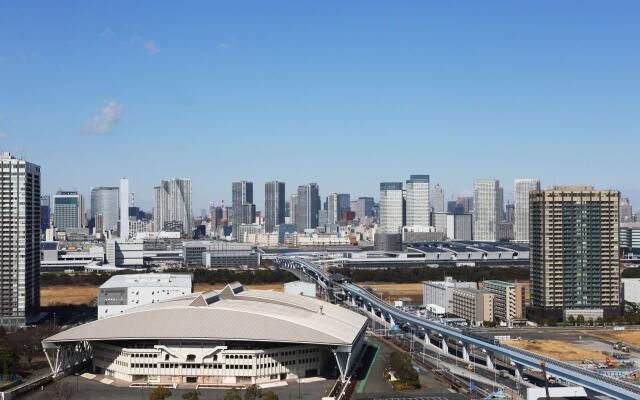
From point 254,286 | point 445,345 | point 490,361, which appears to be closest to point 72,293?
point 254,286

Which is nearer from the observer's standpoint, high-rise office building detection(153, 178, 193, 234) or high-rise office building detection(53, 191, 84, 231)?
high-rise office building detection(53, 191, 84, 231)

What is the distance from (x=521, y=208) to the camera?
161 meters

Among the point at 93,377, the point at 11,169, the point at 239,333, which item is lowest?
the point at 93,377

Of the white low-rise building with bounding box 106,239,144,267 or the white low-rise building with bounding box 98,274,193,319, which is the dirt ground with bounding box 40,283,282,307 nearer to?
the white low-rise building with bounding box 98,274,193,319

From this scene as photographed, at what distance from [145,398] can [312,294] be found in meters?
31.0

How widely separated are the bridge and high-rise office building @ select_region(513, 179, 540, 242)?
83762mm

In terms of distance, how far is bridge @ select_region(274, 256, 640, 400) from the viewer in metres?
28.4

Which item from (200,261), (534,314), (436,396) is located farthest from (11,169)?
(200,261)

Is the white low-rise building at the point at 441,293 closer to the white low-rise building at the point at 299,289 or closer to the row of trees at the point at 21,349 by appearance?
the white low-rise building at the point at 299,289

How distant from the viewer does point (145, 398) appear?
32.1 m

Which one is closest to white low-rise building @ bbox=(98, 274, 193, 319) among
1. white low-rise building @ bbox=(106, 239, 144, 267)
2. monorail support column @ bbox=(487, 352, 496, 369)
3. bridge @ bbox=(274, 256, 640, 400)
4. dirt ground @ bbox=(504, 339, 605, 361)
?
bridge @ bbox=(274, 256, 640, 400)

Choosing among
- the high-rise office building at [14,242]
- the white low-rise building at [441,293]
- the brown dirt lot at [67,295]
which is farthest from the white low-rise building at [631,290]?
the high-rise office building at [14,242]

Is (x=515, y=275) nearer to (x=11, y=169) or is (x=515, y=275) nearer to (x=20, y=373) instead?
(x=11, y=169)

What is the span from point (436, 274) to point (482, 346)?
47.5 m
